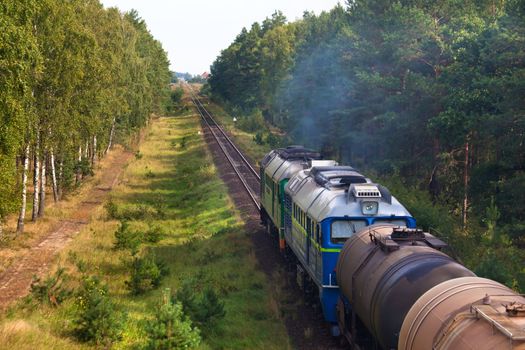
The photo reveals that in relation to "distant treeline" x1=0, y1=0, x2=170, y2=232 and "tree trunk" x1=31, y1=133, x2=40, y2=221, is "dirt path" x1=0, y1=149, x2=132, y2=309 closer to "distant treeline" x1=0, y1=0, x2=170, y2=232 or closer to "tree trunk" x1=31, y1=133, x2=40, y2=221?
"tree trunk" x1=31, y1=133, x2=40, y2=221

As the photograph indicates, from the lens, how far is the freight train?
24.1 feet

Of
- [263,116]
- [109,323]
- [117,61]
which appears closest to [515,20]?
[109,323]

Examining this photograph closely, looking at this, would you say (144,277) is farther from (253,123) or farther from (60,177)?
(253,123)

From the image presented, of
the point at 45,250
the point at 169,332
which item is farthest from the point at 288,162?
the point at 45,250

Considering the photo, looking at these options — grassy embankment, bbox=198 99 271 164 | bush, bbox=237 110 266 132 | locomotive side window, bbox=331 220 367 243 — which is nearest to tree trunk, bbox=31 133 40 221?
locomotive side window, bbox=331 220 367 243

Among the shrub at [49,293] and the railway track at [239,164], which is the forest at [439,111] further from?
the shrub at [49,293]

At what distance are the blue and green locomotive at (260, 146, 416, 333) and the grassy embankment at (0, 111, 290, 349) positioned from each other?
2006 mm

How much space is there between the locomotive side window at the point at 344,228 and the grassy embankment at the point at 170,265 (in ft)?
10.6

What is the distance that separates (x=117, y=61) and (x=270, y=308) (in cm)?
2792

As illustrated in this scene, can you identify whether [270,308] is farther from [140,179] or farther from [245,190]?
[140,179]

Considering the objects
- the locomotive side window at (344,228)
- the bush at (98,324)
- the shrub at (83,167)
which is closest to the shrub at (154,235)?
the bush at (98,324)

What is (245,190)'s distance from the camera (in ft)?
123

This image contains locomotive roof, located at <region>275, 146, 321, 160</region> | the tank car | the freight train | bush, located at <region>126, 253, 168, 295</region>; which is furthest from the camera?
locomotive roof, located at <region>275, 146, 321, 160</region>

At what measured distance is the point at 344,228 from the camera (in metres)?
14.5
